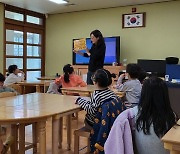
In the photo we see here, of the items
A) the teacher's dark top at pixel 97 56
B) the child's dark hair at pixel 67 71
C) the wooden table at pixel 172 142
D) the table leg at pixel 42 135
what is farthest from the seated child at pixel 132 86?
the wooden table at pixel 172 142

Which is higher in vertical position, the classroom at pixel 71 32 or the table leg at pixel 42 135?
the classroom at pixel 71 32

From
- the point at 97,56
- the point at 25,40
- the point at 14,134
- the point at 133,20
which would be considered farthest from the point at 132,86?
the point at 25,40

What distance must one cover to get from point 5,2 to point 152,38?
3740 mm

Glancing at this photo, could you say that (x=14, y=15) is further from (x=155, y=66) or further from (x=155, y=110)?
(x=155, y=110)

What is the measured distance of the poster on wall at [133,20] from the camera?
6.35 meters

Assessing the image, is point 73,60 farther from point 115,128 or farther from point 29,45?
point 115,128

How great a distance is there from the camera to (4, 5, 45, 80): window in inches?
268

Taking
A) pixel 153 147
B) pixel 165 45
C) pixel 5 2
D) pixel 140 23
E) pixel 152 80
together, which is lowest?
pixel 153 147

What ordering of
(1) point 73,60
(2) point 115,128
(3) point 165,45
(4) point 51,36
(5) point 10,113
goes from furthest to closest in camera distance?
1. (4) point 51,36
2. (1) point 73,60
3. (3) point 165,45
4. (5) point 10,113
5. (2) point 115,128

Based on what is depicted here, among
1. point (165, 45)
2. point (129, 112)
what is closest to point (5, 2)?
point (165, 45)

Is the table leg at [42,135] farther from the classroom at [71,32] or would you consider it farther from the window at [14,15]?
the window at [14,15]

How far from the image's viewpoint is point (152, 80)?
4.77ft

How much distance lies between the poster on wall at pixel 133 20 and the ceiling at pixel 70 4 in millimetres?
289

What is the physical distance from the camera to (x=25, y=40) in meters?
7.25
